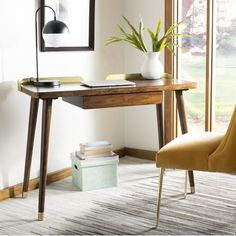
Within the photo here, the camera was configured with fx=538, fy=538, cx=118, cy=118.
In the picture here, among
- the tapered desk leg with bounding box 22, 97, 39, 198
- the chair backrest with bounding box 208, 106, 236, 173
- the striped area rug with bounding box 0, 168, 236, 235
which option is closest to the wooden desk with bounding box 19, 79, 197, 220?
the tapered desk leg with bounding box 22, 97, 39, 198

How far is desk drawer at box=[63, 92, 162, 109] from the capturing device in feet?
10.0

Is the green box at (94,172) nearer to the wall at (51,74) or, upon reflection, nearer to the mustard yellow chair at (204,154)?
the wall at (51,74)

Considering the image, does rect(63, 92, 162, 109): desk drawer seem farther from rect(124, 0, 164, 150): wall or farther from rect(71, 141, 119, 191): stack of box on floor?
rect(124, 0, 164, 150): wall

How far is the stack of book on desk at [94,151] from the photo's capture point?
350 cm

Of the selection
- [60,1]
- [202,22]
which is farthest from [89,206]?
[202,22]

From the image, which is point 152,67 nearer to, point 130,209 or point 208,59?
point 208,59

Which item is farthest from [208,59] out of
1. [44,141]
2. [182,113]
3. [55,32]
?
[44,141]

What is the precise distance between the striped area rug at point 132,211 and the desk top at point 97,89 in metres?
0.68

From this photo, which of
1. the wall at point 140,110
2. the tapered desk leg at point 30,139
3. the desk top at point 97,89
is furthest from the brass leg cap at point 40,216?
the wall at point 140,110

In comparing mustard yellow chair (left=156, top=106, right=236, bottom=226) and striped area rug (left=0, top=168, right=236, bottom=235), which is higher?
mustard yellow chair (left=156, top=106, right=236, bottom=226)

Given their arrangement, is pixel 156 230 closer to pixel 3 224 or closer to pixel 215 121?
pixel 3 224

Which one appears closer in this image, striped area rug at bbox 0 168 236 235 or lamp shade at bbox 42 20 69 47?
striped area rug at bbox 0 168 236 235

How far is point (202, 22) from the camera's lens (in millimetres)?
3924

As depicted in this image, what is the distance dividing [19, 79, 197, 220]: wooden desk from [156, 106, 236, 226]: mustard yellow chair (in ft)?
1.65
